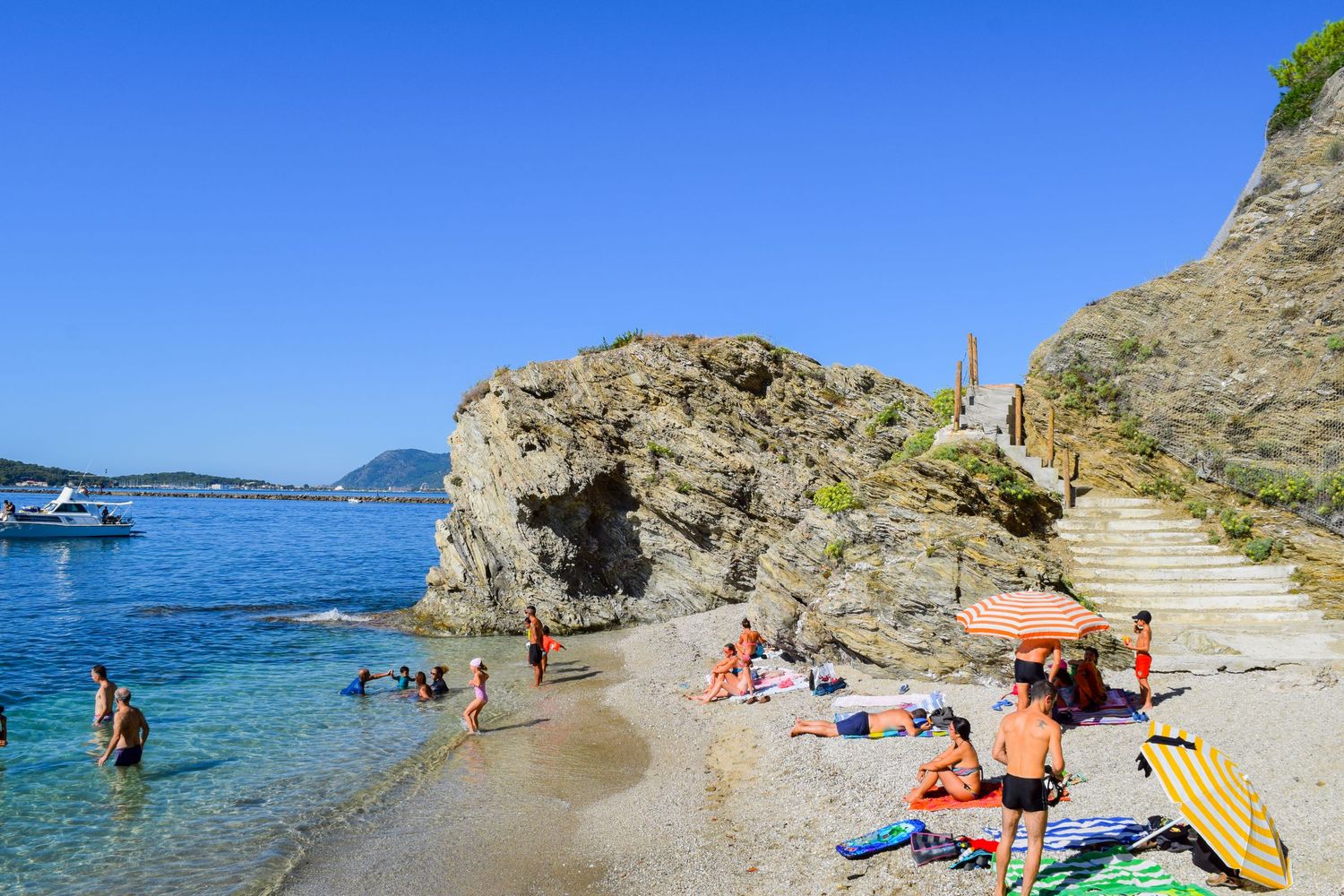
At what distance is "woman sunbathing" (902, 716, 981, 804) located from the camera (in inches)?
379

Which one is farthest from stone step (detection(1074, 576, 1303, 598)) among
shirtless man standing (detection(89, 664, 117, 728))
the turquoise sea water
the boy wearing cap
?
shirtless man standing (detection(89, 664, 117, 728))

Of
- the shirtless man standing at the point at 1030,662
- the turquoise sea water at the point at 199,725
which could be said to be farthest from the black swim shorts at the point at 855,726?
the turquoise sea water at the point at 199,725

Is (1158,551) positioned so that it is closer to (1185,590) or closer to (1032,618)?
(1185,590)

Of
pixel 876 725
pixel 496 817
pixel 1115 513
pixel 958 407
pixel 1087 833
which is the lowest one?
pixel 496 817

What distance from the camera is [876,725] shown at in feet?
42.1

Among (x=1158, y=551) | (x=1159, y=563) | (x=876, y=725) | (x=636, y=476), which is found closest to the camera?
(x=876, y=725)

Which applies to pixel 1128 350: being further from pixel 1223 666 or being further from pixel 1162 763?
pixel 1162 763

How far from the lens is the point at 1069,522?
19.0m

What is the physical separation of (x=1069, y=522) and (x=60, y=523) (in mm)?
81861

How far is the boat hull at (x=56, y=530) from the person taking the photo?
68.5m

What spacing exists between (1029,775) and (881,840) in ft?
8.00

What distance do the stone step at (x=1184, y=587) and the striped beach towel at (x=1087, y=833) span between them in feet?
28.5

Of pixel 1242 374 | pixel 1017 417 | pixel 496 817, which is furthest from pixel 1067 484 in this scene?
pixel 496 817

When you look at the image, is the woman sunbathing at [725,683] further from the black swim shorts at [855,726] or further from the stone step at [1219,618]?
the stone step at [1219,618]
